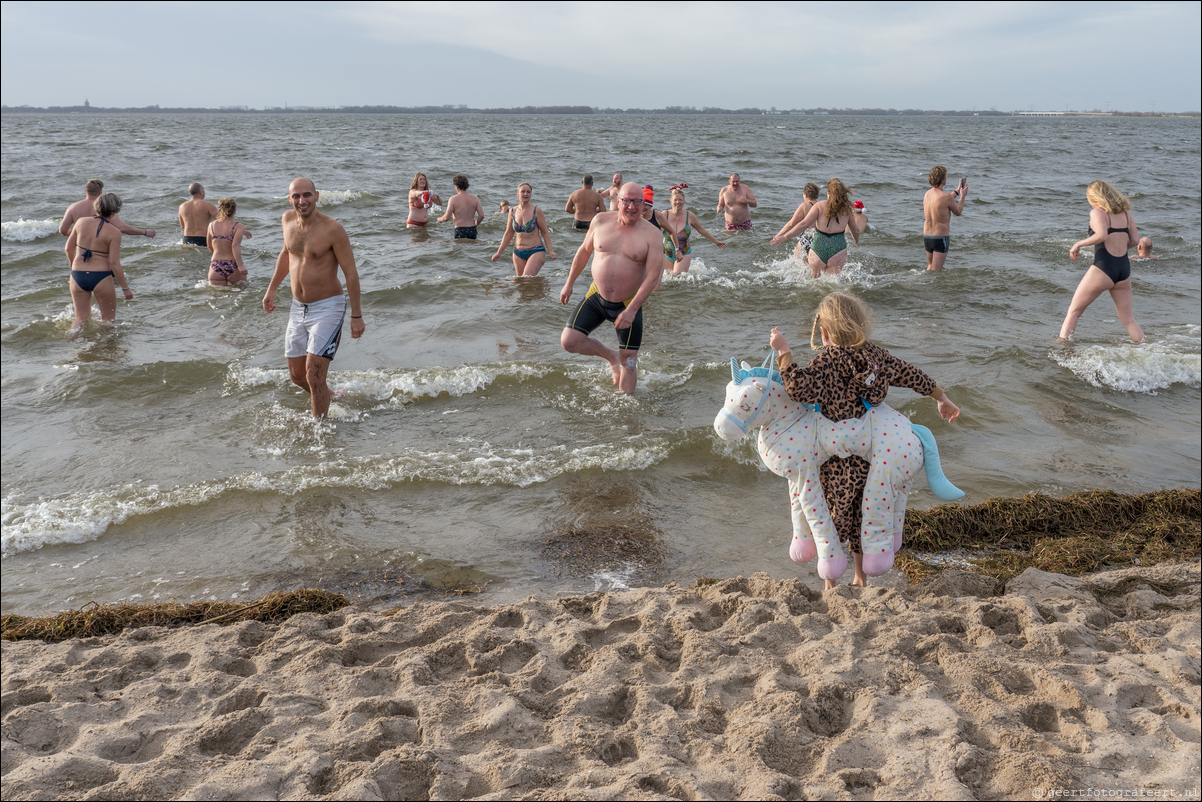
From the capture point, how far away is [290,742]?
2705 mm

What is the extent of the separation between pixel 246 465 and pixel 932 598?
5089 mm

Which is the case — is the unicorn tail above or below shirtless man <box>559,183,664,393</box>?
below

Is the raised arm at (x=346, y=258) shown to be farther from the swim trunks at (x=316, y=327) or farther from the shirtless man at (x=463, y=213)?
the shirtless man at (x=463, y=213)

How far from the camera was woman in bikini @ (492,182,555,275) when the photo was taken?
1228 cm

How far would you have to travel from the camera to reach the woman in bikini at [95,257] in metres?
9.41

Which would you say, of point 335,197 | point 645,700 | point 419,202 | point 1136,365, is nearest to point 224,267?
point 419,202

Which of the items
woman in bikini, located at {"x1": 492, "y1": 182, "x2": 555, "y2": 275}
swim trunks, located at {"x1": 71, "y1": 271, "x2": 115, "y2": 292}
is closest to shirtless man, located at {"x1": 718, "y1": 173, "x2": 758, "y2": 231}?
woman in bikini, located at {"x1": 492, "y1": 182, "x2": 555, "y2": 275}

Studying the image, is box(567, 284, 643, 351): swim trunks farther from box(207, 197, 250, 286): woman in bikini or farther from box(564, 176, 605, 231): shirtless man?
box(207, 197, 250, 286): woman in bikini

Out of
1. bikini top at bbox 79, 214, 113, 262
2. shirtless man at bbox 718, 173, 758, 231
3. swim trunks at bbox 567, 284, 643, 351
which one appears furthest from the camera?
shirtless man at bbox 718, 173, 758, 231

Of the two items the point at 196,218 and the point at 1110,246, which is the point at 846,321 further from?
the point at 196,218

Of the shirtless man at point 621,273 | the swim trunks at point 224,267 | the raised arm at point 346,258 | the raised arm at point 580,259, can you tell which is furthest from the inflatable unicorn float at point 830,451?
the swim trunks at point 224,267

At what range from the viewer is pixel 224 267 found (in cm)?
1198

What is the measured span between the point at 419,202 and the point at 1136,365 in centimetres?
1368

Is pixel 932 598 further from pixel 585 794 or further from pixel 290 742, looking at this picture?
pixel 290 742
